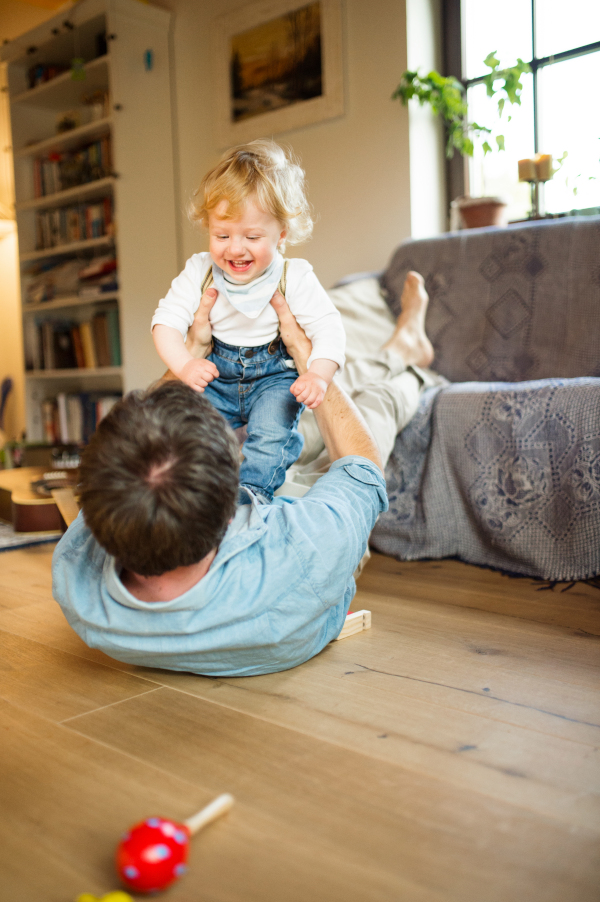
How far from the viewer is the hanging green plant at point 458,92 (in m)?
2.76

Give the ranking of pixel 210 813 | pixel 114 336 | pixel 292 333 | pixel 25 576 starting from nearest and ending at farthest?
pixel 210 813
pixel 292 333
pixel 25 576
pixel 114 336

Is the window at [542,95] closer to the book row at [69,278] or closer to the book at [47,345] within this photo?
the book row at [69,278]

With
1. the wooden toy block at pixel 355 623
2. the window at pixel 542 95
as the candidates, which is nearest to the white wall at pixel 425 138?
the window at pixel 542 95

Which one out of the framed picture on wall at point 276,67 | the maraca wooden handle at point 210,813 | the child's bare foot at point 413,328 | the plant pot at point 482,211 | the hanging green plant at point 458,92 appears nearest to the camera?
the maraca wooden handle at point 210,813

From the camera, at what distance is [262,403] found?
1.45 m

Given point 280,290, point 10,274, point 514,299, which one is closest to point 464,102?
point 514,299

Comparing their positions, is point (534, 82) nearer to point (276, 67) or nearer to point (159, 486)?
point (276, 67)

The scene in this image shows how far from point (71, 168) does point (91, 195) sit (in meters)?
0.21

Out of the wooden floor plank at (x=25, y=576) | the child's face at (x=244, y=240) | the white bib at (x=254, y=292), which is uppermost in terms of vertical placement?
the child's face at (x=244, y=240)

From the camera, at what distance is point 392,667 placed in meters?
1.21

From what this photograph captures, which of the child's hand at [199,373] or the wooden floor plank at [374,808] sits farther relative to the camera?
the child's hand at [199,373]

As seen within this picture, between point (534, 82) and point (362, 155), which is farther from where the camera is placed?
point (362, 155)

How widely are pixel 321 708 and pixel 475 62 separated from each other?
2.93 meters

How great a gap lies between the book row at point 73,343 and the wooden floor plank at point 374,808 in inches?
123
